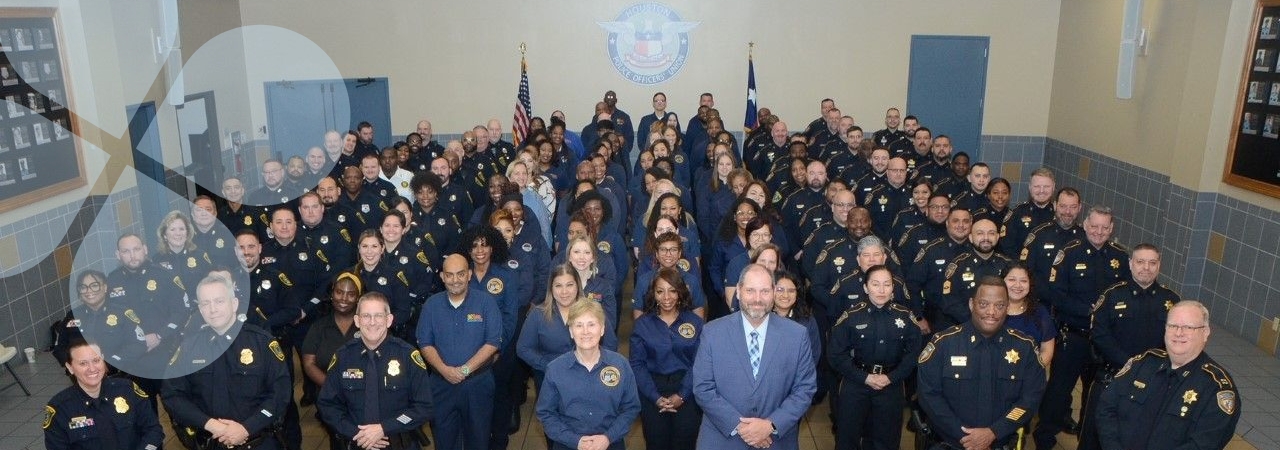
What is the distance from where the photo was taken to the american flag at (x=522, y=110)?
12125mm

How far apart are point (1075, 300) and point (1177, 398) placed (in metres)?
1.86

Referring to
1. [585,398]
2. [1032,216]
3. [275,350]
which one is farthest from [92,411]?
[1032,216]

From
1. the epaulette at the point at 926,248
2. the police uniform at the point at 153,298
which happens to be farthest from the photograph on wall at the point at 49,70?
the epaulette at the point at 926,248

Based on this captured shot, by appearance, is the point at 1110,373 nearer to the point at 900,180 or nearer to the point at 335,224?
the point at 900,180

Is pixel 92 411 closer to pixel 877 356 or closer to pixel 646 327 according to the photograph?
pixel 646 327

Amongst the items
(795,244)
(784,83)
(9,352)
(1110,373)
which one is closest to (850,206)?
(795,244)

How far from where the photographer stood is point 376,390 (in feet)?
14.0

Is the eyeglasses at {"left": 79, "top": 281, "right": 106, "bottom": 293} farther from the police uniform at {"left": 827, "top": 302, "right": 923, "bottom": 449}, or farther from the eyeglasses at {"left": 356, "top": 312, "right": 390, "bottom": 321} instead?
the police uniform at {"left": 827, "top": 302, "right": 923, "bottom": 449}

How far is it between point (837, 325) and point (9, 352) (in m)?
6.11

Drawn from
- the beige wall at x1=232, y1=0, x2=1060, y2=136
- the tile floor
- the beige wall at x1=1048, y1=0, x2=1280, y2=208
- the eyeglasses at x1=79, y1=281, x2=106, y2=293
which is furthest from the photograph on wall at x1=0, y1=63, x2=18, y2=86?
the beige wall at x1=1048, y1=0, x2=1280, y2=208

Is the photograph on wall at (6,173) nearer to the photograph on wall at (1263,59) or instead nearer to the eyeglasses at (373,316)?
the eyeglasses at (373,316)

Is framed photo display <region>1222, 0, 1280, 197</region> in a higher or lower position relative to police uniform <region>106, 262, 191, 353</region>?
higher

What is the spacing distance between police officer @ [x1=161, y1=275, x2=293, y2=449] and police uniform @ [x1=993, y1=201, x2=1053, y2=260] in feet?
18.2

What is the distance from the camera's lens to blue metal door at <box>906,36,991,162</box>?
13586 millimetres
